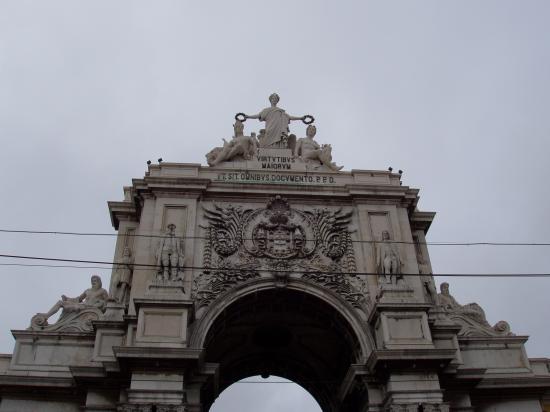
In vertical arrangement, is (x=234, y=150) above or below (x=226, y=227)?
above

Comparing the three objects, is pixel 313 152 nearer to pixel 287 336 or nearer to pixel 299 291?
pixel 299 291

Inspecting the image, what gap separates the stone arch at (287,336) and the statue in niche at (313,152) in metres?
5.39

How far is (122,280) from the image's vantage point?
19094 millimetres

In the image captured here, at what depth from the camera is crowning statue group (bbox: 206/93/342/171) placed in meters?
22.2

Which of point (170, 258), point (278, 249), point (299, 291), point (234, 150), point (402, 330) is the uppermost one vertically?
point (234, 150)

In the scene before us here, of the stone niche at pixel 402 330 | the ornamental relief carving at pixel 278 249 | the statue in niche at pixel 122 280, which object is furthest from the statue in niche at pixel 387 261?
the statue in niche at pixel 122 280

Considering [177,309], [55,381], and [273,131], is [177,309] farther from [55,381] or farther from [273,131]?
[273,131]

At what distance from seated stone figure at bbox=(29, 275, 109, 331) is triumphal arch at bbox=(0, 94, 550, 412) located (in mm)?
42

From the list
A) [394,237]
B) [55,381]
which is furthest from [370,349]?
[55,381]

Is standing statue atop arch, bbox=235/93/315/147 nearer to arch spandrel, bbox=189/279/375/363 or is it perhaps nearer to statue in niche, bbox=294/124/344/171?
statue in niche, bbox=294/124/344/171

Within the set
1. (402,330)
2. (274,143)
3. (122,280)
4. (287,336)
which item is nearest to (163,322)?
(122,280)

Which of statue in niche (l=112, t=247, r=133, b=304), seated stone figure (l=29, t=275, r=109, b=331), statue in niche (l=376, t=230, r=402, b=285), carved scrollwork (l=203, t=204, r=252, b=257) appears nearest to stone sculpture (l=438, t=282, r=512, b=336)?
statue in niche (l=376, t=230, r=402, b=285)

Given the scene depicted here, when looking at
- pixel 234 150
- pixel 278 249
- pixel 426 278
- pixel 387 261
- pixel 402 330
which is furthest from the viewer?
pixel 234 150

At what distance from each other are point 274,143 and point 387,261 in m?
6.61
